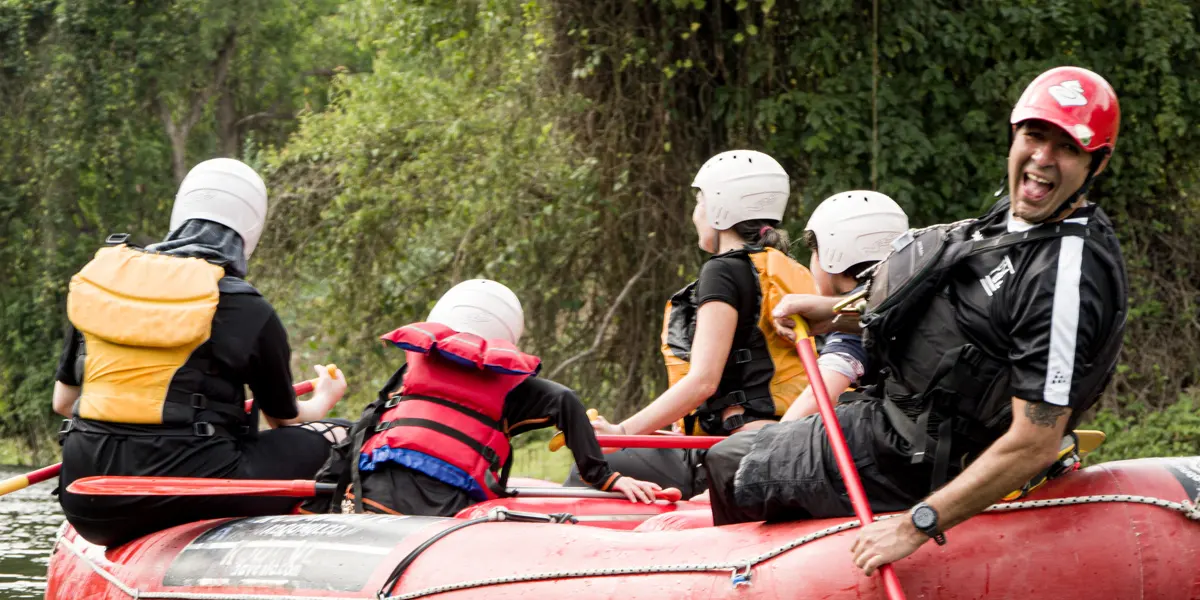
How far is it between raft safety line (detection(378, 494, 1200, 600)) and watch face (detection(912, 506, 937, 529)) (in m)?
0.18

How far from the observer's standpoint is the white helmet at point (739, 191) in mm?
4680

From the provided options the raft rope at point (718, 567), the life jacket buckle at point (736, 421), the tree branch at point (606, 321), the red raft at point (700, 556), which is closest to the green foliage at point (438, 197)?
the tree branch at point (606, 321)

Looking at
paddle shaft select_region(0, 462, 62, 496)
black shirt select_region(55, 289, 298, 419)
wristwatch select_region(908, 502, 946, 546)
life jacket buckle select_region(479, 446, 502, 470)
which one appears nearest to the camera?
wristwatch select_region(908, 502, 946, 546)

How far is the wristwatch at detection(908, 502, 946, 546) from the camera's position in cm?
293

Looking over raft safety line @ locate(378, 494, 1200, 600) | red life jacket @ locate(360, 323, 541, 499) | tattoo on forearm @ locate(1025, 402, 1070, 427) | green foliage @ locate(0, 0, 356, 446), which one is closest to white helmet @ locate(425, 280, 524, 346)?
red life jacket @ locate(360, 323, 541, 499)

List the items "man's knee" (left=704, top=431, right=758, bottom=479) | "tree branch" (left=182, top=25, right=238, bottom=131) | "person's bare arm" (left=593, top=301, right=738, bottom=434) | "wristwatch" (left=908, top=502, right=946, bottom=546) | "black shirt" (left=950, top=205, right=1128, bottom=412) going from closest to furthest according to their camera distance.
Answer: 1. "black shirt" (left=950, top=205, right=1128, bottom=412)
2. "wristwatch" (left=908, top=502, right=946, bottom=546)
3. "man's knee" (left=704, top=431, right=758, bottom=479)
4. "person's bare arm" (left=593, top=301, right=738, bottom=434)
5. "tree branch" (left=182, top=25, right=238, bottom=131)

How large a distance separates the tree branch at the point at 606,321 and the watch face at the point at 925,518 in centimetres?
678

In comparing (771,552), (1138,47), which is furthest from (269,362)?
(1138,47)

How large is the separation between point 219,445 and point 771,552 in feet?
6.20

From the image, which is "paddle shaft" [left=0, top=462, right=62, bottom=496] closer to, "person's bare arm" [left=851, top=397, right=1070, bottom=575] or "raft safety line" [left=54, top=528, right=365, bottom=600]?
"raft safety line" [left=54, top=528, right=365, bottom=600]

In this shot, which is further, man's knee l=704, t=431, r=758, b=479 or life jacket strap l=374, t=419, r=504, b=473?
life jacket strap l=374, t=419, r=504, b=473

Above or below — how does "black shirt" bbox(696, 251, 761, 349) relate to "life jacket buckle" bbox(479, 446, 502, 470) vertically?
above

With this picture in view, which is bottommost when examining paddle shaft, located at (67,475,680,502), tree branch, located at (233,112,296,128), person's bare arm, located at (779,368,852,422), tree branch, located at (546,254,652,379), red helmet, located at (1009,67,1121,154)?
tree branch, located at (546,254,652,379)

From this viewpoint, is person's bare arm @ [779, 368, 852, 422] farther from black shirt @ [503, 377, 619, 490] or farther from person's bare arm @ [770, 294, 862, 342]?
black shirt @ [503, 377, 619, 490]
